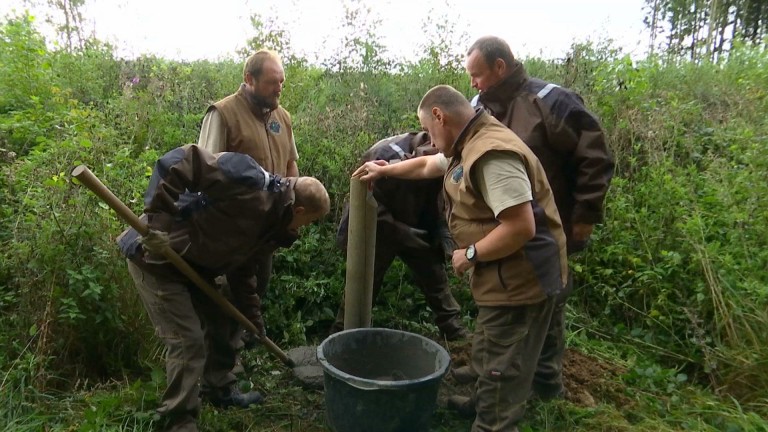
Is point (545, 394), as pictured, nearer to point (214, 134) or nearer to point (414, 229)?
point (414, 229)

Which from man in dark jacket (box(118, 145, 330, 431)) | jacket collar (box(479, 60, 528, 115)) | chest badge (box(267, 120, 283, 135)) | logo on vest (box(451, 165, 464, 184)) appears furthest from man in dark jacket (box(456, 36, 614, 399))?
chest badge (box(267, 120, 283, 135))

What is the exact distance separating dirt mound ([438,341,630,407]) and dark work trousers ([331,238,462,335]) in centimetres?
29

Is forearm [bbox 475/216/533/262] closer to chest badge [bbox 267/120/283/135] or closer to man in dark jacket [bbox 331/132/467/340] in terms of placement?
man in dark jacket [bbox 331/132/467/340]

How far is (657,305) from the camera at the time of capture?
4.25 metres

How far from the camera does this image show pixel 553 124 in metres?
3.11

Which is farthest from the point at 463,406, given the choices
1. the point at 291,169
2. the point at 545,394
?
the point at 291,169

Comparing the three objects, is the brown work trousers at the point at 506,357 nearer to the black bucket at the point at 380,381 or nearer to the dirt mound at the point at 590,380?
the black bucket at the point at 380,381

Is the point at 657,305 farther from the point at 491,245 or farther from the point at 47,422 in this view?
the point at 47,422

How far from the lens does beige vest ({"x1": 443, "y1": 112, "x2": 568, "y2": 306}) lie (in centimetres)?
257

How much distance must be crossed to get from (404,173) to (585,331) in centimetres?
218

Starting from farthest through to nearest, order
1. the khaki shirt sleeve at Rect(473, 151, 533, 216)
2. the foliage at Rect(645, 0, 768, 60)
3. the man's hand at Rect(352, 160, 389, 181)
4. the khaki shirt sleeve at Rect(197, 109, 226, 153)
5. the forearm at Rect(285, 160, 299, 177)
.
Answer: the foliage at Rect(645, 0, 768, 60)
the forearm at Rect(285, 160, 299, 177)
the khaki shirt sleeve at Rect(197, 109, 226, 153)
the man's hand at Rect(352, 160, 389, 181)
the khaki shirt sleeve at Rect(473, 151, 533, 216)

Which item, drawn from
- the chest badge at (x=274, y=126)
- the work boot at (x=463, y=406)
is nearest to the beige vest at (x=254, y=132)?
the chest badge at (x=274, y=126)

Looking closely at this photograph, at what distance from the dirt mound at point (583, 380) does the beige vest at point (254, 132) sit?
6.05ft

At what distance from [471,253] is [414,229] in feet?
4.70
